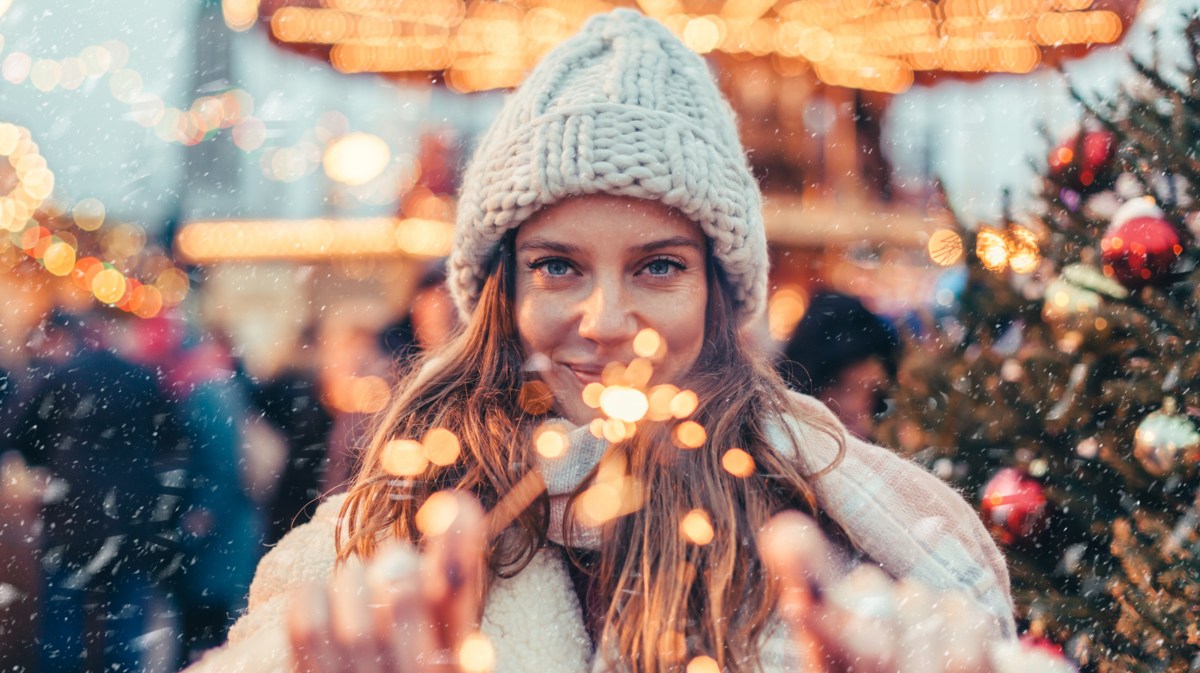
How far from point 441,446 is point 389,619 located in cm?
43

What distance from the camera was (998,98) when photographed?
261cm

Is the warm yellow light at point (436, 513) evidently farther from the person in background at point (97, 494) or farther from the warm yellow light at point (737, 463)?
the person in background at point (97, 494)

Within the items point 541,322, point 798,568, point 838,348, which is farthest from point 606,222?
point 838,348

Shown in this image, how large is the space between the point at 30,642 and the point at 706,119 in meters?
2.02

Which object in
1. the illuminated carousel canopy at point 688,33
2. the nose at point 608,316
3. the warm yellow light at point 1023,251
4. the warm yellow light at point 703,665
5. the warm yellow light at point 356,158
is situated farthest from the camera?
the warm yellow light at point 356,158

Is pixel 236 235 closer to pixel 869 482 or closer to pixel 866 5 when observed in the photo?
pixel 866 5

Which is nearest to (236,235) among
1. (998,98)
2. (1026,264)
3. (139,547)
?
(139,547)

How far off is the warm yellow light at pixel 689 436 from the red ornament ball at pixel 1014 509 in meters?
0.74

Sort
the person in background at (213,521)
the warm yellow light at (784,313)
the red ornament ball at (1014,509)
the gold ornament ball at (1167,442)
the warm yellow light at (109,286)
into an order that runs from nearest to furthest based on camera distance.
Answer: the gold ornament ball at (1167,442) → the red ornament ball at (1014,509) → the person in background at (213,521) → the warm yellow light at (109,286) → the warm yellow light at (784,313)

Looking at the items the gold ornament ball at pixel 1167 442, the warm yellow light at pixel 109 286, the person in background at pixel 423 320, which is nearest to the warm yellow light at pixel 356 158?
the warm yellow light at pixel 109 286

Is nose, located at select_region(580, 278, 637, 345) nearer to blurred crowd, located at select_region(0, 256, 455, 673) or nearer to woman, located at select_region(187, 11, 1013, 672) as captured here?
woman, located at select_region(187, 11, 1013, 672)

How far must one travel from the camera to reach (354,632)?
0.79m

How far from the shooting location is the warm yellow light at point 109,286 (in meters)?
3.38

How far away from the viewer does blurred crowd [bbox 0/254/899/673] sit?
2014 mm
